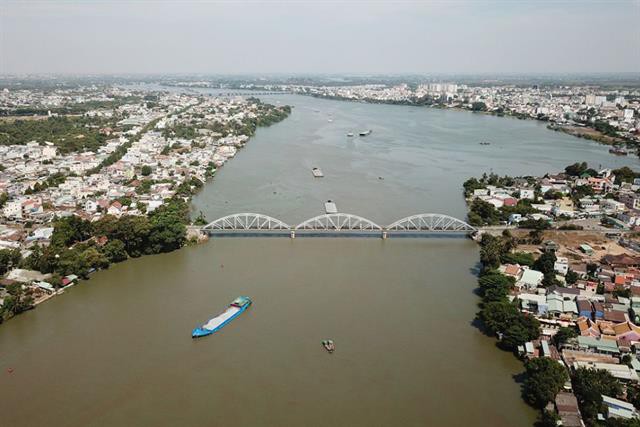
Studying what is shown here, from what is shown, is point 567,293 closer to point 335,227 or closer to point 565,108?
point 335,227

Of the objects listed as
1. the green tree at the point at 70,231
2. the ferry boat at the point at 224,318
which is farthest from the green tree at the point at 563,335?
the green tree at the point at 70,231

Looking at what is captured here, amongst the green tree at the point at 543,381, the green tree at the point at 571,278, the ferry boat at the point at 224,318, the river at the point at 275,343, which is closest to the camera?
the green tree at the point at 543,381

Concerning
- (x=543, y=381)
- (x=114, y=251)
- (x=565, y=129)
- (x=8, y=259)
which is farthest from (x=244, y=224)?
(x=565, y=129)

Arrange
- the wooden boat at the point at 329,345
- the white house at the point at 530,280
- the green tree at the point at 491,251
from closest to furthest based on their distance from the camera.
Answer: the wooden boat at the point at 329,345 < the white house at the point at 530,280 < the green tree at the point at 491,251

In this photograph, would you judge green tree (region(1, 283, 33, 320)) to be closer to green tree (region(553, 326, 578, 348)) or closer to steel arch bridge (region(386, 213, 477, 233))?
steel arch bridge (region(386, 213, 477, 233))

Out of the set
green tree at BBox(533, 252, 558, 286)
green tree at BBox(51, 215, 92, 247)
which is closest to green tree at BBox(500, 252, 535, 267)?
green tree at BBox(533, 252, 558, 286)

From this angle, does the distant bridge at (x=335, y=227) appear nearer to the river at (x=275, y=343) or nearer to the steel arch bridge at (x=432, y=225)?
the steel arch bridge at (x=432, y=225)
